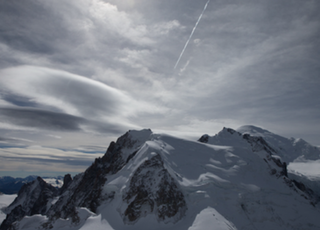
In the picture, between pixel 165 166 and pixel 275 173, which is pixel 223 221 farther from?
pixel 275 173

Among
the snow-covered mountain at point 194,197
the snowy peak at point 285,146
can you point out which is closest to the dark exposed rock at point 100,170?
the snow-covered mountain at point 194,197

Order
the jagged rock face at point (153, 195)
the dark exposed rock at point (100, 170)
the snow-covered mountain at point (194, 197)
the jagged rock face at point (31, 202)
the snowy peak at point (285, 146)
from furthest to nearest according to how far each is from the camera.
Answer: the snowy peak at point (285, 146), the jagged rock face at point (31, 202), the dark exposed rock at point (100, 170), the jagged rock face at point (153, 195), the snow-covered mountain at point (194, 197)

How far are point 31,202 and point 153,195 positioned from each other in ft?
359

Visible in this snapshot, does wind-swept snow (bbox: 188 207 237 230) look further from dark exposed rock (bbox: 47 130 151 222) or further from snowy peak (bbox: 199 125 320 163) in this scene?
snowy peak (bbox: 199 125 320 163)

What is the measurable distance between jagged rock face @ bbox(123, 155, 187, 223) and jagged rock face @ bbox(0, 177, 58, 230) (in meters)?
80.1

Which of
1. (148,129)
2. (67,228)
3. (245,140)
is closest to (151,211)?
(67,228)

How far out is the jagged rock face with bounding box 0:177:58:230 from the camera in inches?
3450

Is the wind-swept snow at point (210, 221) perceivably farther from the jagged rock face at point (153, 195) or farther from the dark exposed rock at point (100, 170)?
the dark exposed rock at point (100, 170)

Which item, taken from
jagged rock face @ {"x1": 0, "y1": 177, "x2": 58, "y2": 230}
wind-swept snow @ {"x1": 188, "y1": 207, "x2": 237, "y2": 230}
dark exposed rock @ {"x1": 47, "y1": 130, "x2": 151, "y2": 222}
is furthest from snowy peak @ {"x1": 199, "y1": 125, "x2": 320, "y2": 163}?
jagged rock face @ {"x1": 0, "y1": 177, "x2": 58, "y2": 230}

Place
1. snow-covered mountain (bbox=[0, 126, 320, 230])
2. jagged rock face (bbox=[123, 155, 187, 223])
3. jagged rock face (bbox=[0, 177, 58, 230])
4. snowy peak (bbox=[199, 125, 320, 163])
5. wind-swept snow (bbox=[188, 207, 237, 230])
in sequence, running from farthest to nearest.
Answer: snowy peak (bbox=[199, 125, 320, 163]) → jagged rock face (bbox=[0, 177, 58, 230]) → jagged rock face (bbox=[123, 155, 187, 223]) → snow-covered mountain (bbox=[0, 126, 320, 230]) → wind-swept snow (bbox=[188, 207, 237, 230])

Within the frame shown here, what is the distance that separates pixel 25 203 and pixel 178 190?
4576 inches

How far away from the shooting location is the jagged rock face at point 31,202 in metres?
87.6

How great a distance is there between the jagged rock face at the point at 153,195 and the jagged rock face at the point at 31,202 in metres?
80.1

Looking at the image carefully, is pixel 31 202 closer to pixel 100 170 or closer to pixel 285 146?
pixel 100 170
